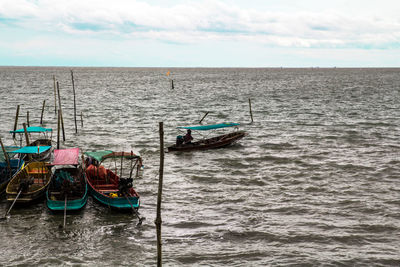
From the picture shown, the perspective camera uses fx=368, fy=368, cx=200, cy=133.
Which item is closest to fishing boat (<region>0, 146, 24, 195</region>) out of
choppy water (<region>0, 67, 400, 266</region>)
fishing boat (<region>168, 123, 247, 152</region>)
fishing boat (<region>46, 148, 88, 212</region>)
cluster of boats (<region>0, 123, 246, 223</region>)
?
cluster of boats (<region>0, 123, 246, 223</region>)

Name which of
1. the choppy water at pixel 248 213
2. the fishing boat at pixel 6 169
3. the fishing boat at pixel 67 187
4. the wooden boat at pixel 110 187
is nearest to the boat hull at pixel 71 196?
the fishing boat at pixel 67 187

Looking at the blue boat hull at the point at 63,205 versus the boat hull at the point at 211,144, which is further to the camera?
the boat hull at the point at 211,144

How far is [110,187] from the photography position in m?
20.2

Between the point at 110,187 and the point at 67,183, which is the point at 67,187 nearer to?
the point at 67,183

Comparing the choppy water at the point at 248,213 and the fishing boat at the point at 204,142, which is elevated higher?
the fishing boat at the point at 204,142

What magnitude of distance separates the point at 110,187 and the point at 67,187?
8.15 feet

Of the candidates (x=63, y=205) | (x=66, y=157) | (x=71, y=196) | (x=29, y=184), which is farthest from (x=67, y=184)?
(x=66, y=157)

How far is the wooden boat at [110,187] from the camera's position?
1756 centimetres

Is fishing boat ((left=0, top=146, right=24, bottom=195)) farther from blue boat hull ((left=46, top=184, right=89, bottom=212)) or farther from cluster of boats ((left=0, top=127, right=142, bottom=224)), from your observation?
blue boat hull ((left=46, top=184, right=89, bottom=212))

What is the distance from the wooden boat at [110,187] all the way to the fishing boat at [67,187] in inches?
21.8

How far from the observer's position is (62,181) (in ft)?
64.3

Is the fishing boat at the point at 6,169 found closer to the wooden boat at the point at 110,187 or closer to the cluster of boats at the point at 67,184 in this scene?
the cluster of boats at the point at 67,184

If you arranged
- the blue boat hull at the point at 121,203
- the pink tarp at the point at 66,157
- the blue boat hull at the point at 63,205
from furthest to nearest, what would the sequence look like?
1. the pink tarp at the point at 66,157
2. the blue boat hull at the point at 121,203
3. the blue boat hull at the point at 63,205

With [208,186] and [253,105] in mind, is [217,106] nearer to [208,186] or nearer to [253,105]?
[253,105]
